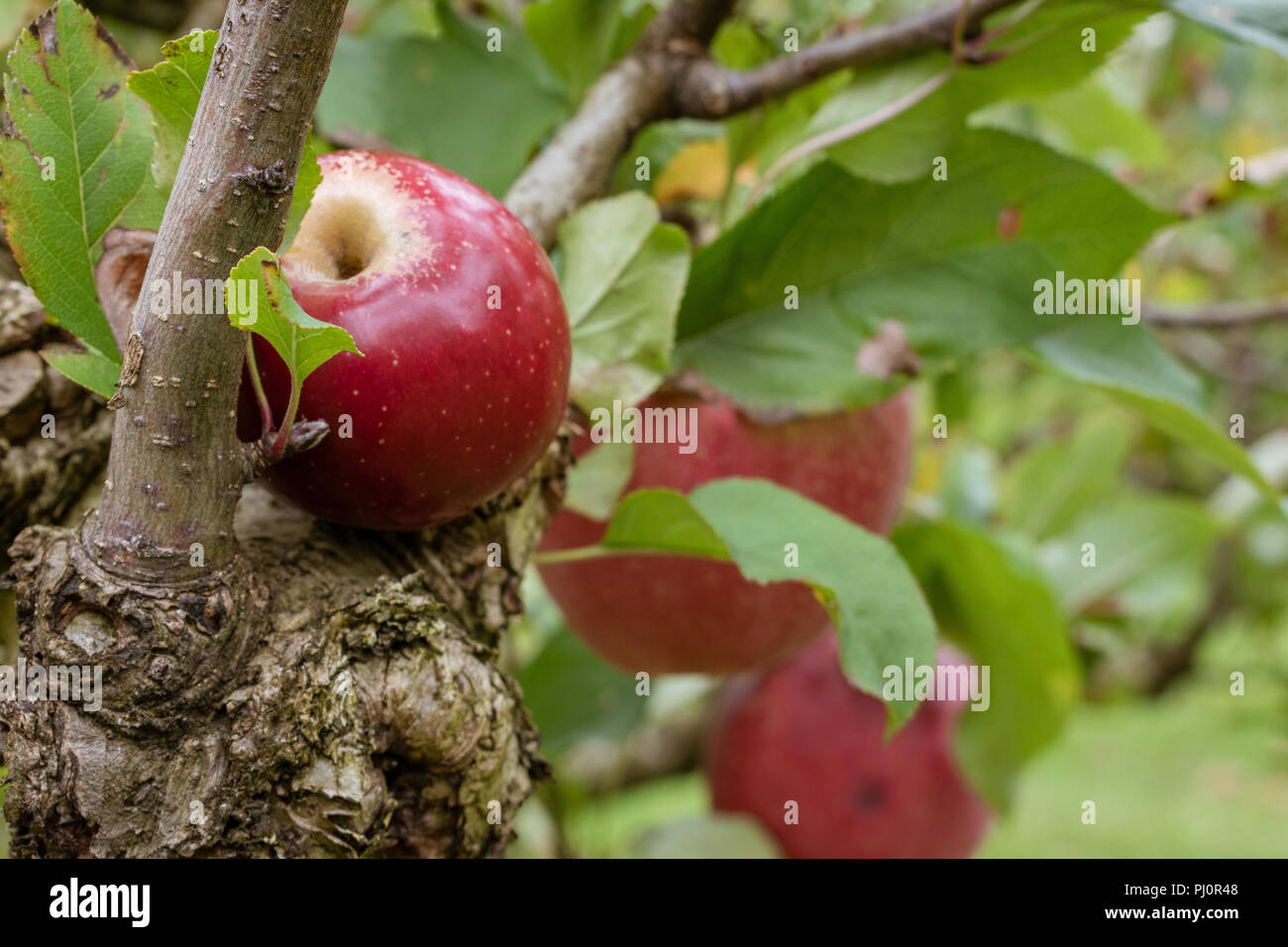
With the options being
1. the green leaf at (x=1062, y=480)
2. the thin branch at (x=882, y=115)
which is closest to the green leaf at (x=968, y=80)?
the thin branch at (x=882, y=115)

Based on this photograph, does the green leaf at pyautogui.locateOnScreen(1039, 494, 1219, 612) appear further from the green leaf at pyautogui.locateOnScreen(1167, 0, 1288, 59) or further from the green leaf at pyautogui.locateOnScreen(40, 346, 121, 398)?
the green leaf at pyautogui.locateOnScreen(40, 346, 121, 398)

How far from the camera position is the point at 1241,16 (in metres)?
0.50

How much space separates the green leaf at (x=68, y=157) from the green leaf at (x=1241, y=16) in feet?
1.39

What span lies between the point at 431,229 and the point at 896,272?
0.94 feet

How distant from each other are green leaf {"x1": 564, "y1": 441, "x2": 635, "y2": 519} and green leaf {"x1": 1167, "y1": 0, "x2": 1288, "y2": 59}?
31 cm

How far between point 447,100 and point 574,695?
464 millimetres

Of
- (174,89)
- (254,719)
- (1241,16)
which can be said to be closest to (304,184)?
(174,89)

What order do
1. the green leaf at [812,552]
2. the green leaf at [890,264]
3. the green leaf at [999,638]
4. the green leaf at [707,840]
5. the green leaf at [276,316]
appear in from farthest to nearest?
1. the green leaf at [707,840]
2. the green leaf at [999,638]
3. the green leaf at [890,264]
4. the green leaf at [812,552]
5. the green leaf at [276,316]

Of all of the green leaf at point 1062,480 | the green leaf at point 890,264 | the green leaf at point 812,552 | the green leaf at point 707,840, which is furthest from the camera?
the green leaf at point 1062,480

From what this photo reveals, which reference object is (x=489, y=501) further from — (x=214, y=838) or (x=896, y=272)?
(x=896, y=272)

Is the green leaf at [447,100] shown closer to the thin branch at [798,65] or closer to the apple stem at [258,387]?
the thin branch at [798,65]

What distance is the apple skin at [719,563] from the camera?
573 millimetres

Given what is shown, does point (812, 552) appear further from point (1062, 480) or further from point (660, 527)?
point (1062, 480)

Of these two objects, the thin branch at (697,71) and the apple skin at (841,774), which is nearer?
the thin branch at (697,71)
